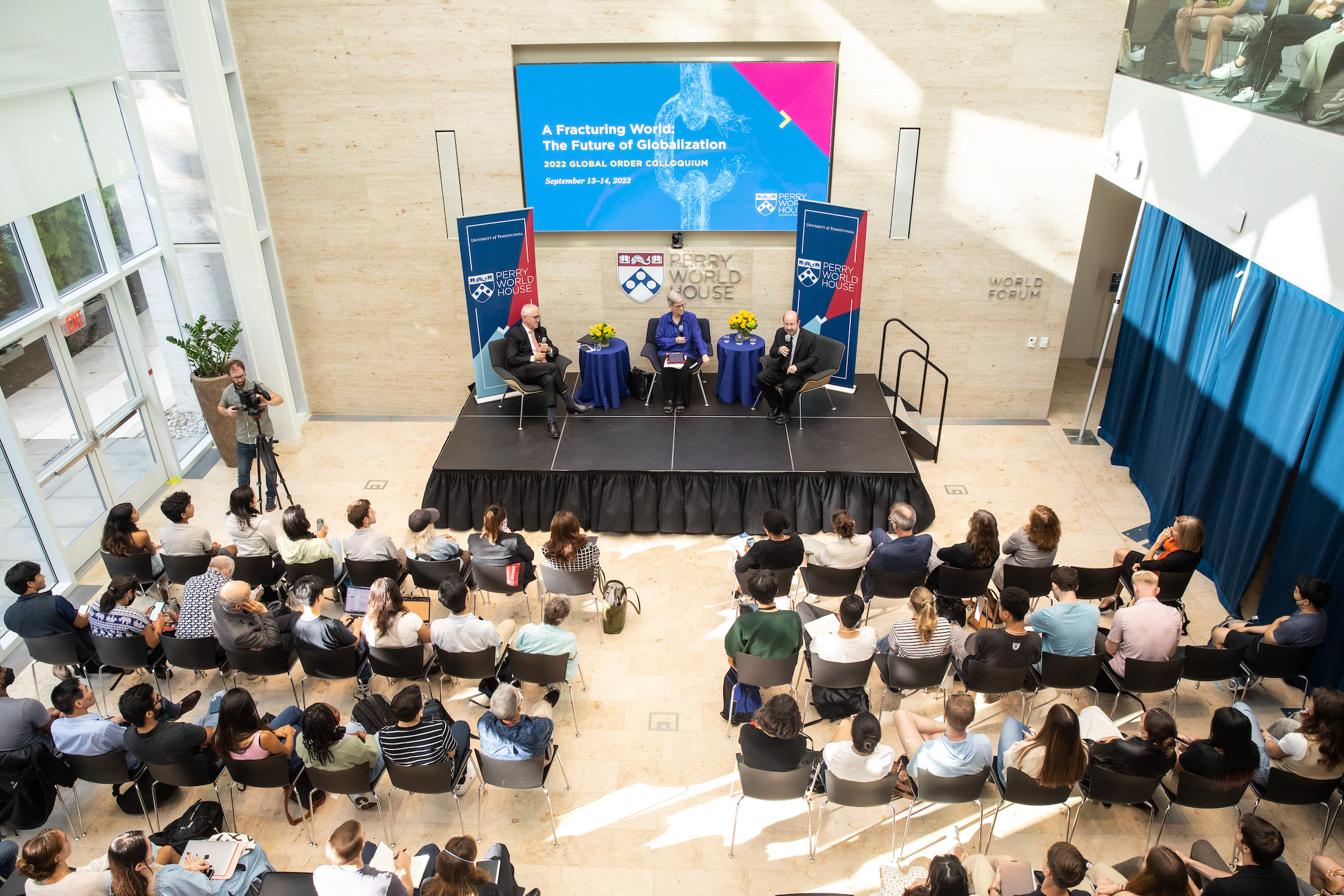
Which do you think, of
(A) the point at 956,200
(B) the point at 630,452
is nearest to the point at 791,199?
(A) the point at 956,200

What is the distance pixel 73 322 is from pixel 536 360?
397cm

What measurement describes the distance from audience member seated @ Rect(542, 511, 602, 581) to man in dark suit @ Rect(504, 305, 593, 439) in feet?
8.09

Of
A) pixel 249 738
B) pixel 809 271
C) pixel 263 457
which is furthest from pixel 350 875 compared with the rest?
pixel 809 271

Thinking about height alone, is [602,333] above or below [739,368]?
Result: above

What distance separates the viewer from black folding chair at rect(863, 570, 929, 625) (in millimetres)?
6340

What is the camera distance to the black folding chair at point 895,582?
6340 millimetres

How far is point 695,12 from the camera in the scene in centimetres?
869

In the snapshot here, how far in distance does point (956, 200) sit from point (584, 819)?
7111 millimetres

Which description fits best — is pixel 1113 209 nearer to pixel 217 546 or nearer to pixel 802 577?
pixel 802 577

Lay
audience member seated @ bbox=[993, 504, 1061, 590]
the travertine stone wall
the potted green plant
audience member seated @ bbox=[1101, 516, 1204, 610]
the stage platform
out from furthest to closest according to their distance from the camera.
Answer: the potted green plant < the travertine stone wall < the stage platform < audience member seated @ bbox=[993, 504, 1061, 590] < audience member seated @ bbox=[1101, 516, 1204, 610]

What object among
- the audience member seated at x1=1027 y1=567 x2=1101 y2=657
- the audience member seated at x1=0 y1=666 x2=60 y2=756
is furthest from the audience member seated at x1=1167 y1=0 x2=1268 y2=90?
the audience member seated at x1=0 y1=666 x2=60 y2=756

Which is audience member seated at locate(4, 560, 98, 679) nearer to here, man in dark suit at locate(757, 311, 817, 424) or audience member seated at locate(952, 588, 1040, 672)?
audience member seated at locate(952, 588, 1040, 672)

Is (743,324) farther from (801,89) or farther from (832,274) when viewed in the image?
(801,89)

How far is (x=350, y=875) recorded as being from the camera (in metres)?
4.00
